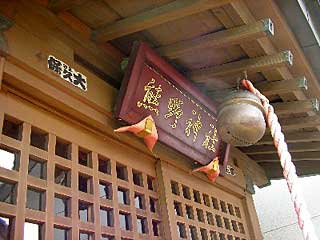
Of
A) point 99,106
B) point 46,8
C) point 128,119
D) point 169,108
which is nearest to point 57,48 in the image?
point 46,8

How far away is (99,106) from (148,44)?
1.82 ft

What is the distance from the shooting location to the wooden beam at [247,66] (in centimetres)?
259

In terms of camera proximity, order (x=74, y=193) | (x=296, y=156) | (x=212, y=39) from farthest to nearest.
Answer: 1. (x=296, y=156)
2. (x=212, y=39)
3. (x=74, y=193)

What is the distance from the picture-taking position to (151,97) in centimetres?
249

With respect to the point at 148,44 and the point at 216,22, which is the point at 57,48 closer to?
the point at 148,44

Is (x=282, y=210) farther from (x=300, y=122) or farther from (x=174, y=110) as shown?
(x=174, y=110)

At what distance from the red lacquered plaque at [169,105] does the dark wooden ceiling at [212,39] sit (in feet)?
0.48

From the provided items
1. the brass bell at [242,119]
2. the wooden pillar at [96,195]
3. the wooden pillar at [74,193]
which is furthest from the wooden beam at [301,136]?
the wooden pillar at [74,193]

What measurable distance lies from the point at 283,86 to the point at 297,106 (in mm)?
368

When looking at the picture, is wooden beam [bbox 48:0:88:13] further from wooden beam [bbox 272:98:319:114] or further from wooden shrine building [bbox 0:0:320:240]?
wooden beam [bbox 272:98:319:114]

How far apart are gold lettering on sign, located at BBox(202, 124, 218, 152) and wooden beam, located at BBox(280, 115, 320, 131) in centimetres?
72

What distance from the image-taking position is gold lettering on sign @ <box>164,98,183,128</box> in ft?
8.72

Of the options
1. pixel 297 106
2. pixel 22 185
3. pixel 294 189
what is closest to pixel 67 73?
pixel 22 185

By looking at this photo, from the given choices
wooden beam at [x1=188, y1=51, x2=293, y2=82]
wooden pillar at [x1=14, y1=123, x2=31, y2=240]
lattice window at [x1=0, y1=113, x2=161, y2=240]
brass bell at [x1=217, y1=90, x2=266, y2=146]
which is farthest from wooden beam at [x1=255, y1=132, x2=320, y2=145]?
wooden pillar at [x1=14, y1=123, x2=31, y2=240]
